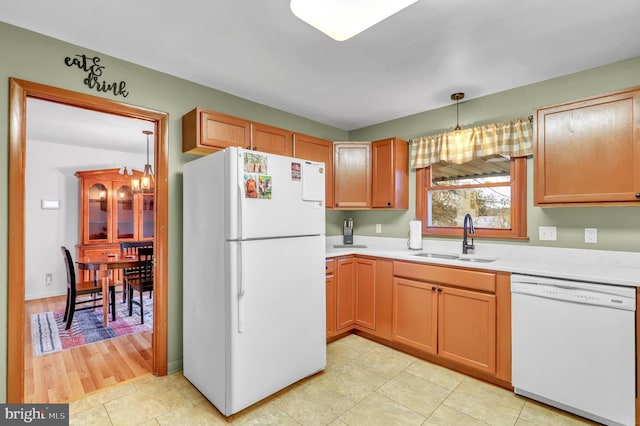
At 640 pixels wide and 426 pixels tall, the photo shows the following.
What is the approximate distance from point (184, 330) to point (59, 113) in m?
2.87

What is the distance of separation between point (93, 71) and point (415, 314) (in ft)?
10.3

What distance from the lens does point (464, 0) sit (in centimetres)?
165

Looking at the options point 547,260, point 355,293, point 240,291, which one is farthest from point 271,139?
point 547,260

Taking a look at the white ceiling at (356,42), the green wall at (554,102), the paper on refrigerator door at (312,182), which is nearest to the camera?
the white ceiling at (356,42)

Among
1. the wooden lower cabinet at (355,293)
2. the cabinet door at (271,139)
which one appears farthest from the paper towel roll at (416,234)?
the cabinet door at (271,139)

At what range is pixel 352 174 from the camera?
3.63 m

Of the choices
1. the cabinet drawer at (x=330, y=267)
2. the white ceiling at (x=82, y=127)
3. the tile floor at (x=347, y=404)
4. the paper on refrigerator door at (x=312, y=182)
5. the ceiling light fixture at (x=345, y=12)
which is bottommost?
the tile floor at (x=347, y=404)

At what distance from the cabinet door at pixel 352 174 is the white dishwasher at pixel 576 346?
1776 mm

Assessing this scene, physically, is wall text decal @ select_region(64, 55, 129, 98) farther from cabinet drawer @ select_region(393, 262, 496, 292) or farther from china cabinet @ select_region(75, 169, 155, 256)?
china cabinet @ select_region(75, 169, 155, 256)

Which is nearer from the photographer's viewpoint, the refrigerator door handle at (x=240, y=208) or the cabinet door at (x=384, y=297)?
the refrigerator door handle at (x=240, y=208)

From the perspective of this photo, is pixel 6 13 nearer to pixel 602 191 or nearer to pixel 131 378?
pixel 131 378

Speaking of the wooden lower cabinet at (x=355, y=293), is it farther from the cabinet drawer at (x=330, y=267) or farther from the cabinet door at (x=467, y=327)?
the cabinet door at (x=467, y=327)

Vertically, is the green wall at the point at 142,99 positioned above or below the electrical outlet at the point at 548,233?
above

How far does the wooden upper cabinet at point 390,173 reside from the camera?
11.1ft
